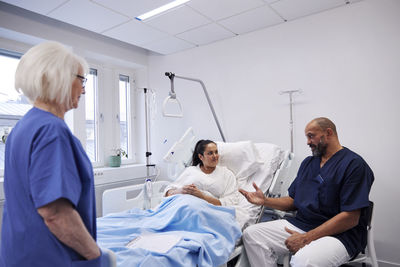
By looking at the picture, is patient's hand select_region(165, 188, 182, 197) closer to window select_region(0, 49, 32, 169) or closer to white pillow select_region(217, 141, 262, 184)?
white pillow select_region(217, 141, 262, 184)

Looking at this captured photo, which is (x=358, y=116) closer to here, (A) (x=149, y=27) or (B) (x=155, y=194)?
(B) (x=155, y=194)

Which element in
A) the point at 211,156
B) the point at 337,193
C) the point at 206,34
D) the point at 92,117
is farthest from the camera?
the point at 92,117

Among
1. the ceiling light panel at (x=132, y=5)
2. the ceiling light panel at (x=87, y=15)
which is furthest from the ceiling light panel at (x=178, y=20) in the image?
the ceiling light panel at (x=87, y=15)

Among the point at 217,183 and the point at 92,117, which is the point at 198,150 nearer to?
the point at 217,183

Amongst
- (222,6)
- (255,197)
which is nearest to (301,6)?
(222,6)

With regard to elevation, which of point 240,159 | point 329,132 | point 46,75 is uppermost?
point 46,75

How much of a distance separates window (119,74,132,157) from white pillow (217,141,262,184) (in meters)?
1.65

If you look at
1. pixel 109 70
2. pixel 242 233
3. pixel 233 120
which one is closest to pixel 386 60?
pixel 233 120

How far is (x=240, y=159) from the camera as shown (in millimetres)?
2311

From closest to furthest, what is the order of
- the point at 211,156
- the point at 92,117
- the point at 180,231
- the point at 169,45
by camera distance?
the point at 180,231 → the point at 211,156 → the point at 169,45 → the point at 92,117

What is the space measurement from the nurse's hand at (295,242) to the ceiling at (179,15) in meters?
1.72

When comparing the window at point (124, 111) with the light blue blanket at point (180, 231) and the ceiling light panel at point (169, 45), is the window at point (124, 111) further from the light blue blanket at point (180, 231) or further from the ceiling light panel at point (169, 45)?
the light blue blanket at point (180, 231)

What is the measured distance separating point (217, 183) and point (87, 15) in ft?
5.78

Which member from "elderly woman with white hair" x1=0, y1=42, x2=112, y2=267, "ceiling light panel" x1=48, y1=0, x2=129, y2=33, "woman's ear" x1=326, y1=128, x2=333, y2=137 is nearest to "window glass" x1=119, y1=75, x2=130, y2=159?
"ceiling light panel" x1=48, y1=0, x2=129, y2=33
